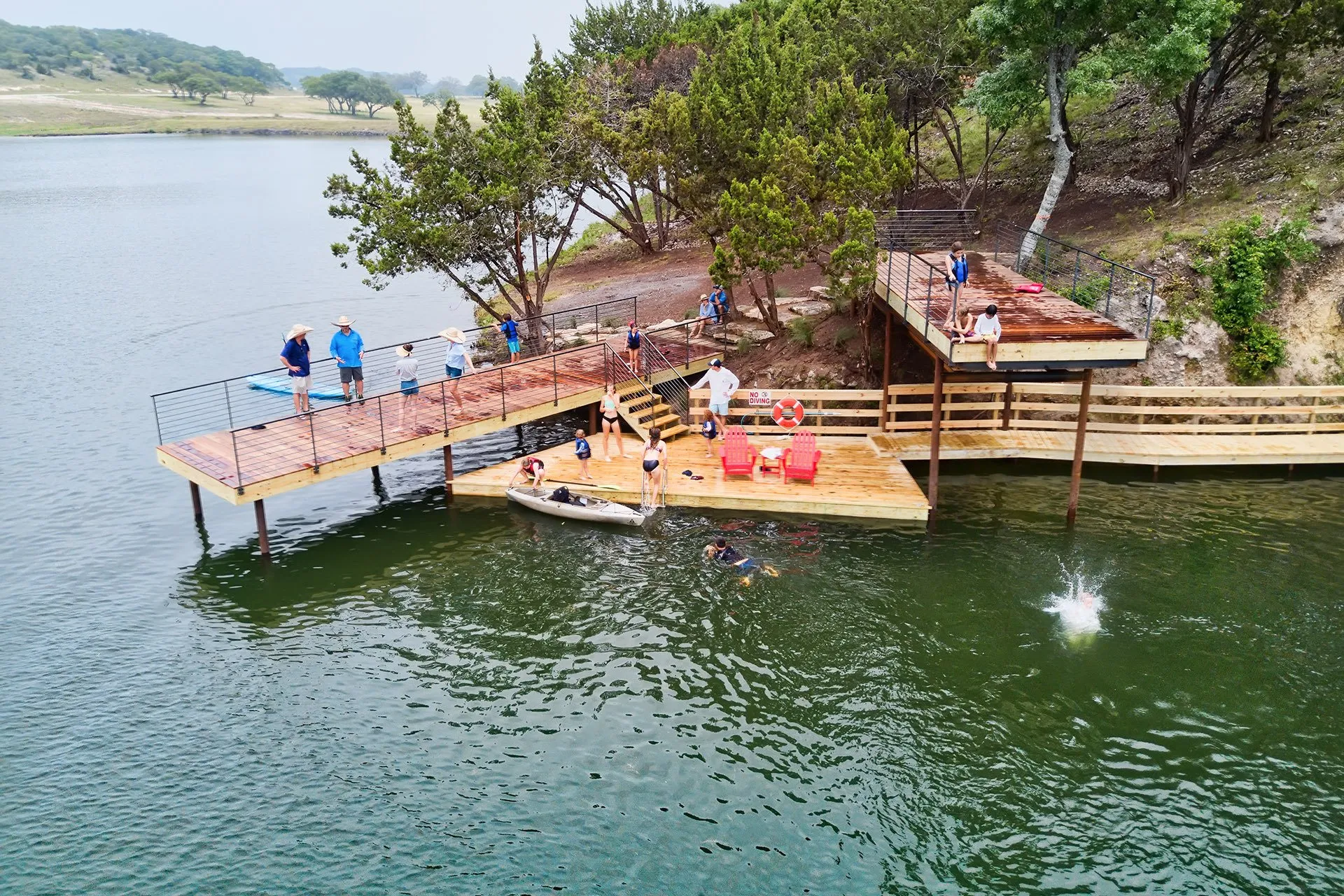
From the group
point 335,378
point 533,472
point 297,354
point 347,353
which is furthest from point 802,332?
point 335,378

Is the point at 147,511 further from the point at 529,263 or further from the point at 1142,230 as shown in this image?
the point at 529,263

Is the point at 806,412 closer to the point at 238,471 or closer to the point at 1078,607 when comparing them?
the point at 1078,607

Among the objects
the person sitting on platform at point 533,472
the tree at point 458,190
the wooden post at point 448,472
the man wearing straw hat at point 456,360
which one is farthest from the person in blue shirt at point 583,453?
the tree at point 458,190

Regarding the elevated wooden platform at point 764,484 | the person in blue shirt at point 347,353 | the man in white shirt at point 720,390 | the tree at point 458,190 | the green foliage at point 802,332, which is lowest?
the elevated wooden platform at point 764,484

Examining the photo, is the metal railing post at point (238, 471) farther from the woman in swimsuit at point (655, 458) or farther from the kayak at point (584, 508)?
the woman in swimsuit at point (655, 458)

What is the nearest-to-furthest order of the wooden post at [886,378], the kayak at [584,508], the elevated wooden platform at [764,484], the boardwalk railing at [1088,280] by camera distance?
the kayak at [584,508]
the elevated wooden platform at [764,484]
the wooden post at [886,378]
the boardwalk railing at [1088,280]

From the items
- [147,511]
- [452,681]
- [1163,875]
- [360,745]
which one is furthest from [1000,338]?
[147,511]
